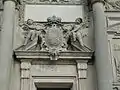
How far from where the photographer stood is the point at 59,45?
992cm

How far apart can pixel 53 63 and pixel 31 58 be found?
30.9 inches

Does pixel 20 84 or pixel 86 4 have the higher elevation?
pixel 86 4

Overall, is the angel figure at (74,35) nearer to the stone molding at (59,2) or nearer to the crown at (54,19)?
the crown at (54,19)

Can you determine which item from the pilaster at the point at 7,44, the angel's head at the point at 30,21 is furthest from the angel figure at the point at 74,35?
the pilaster at the point at 7,44

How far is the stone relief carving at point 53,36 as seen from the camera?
9906 millimetres

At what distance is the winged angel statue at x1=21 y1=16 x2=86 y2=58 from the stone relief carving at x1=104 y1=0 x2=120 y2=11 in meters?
1.33

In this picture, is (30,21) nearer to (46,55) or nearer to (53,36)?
(53,36)

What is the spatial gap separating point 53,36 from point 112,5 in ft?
9.16

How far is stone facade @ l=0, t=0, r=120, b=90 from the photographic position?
9.46 meters

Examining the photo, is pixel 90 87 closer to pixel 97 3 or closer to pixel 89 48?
pixel 89 48

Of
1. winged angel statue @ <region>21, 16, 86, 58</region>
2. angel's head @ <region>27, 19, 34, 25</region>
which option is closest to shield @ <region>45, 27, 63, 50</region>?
winged angel statue @ <region>21, 16, 86, 58</region>

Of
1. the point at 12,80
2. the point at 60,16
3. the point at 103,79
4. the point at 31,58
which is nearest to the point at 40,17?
the point at 60,16

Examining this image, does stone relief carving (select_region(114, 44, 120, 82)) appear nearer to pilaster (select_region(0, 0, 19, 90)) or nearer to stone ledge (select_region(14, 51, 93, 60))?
stone ledge (select_region(14, 51, 93, 60))

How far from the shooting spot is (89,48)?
9906 millimetres
